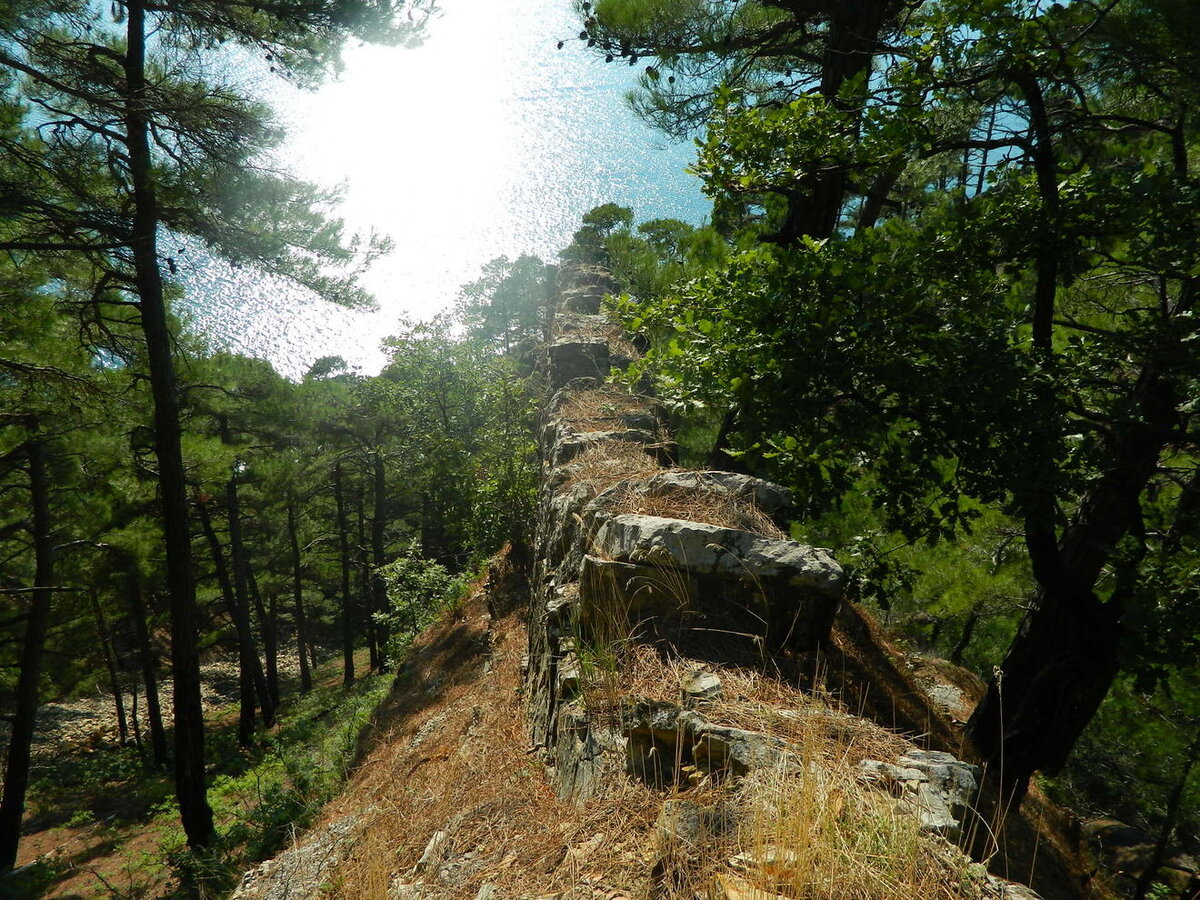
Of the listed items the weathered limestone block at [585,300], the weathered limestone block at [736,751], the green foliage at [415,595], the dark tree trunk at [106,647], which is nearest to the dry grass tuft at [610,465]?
the weathered limestone block at [736,751]

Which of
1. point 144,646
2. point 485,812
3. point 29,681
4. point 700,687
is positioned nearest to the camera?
point 700,687

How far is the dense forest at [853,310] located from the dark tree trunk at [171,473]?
37 mm

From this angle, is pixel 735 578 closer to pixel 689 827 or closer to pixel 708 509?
pixel 708 509

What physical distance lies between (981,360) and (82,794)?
19.4 metres

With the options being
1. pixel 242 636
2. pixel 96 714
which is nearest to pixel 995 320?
pixel 242 636

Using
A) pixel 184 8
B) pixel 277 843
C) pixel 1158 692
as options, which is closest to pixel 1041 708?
pixel 1158 692

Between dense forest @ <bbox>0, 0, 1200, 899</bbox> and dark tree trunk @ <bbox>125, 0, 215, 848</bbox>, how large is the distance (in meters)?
0.04

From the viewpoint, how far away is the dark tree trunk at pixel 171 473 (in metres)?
6.51

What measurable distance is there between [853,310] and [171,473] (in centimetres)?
695

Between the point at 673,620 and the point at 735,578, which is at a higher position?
the point at 735,578

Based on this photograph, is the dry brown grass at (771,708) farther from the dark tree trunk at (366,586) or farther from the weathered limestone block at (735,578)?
the dark tree trunk at (366,586)

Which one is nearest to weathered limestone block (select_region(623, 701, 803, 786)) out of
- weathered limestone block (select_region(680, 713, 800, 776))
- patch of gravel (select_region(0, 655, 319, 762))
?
weathered limestone block (select_region(680, 713, 800, 776))

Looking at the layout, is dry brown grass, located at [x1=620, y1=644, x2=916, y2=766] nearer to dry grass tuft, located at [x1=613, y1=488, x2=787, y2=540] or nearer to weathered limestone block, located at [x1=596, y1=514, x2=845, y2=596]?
weathered limestone block, located at [x1=596, y1=514, x2=845, y2=596]

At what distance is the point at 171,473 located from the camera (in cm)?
704
